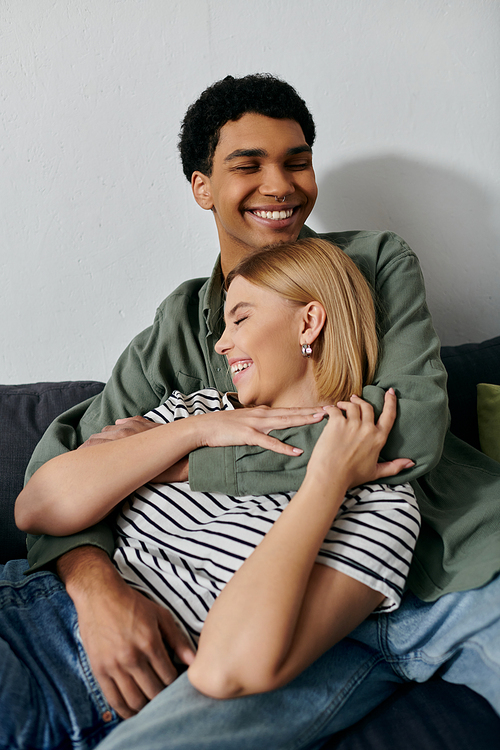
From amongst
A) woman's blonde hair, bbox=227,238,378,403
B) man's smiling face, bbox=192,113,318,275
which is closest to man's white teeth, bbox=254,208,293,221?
man's smiling face, bbox=192,113,318,275

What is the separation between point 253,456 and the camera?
1063 millimetres

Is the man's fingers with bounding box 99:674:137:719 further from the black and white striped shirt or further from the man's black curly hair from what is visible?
the man's black curly hair

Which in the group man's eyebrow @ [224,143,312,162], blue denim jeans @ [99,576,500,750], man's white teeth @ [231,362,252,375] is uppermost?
man's eyebrow @ [224,143,312,162]

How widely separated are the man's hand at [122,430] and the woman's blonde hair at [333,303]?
1.27 ft

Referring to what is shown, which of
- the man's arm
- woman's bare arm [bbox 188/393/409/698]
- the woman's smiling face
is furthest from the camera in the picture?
the woman's smiling face

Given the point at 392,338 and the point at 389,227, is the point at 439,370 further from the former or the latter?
the point at 389,227

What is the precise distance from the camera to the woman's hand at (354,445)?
0.95m

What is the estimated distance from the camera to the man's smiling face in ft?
4.65

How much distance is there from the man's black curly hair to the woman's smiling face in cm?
52

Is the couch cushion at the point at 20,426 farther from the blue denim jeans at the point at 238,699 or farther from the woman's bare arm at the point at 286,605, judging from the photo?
the woman's bare arm at the point at 286,605

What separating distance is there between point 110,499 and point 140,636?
0.87 feet

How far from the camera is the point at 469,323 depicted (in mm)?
1993

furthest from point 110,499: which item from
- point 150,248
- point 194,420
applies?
point 150,248

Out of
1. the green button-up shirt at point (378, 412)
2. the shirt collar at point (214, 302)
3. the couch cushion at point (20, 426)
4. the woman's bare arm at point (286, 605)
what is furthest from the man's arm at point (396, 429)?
the couch cushion at point (20, 426)
